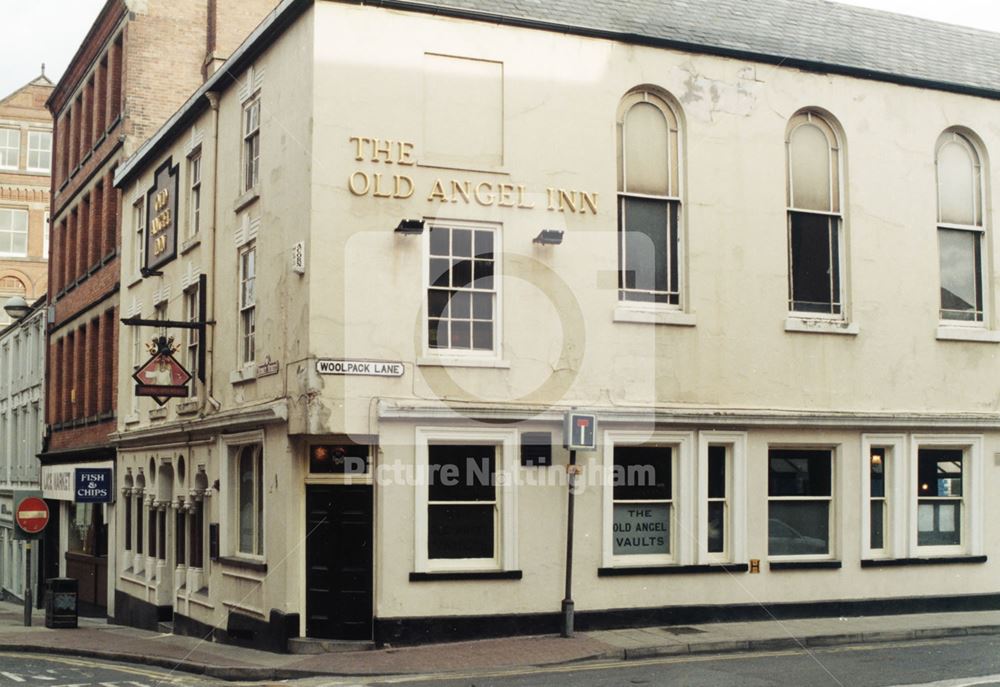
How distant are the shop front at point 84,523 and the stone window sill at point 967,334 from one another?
18.4 metres

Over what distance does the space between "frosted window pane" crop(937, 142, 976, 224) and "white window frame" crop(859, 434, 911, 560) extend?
3984 millimetres

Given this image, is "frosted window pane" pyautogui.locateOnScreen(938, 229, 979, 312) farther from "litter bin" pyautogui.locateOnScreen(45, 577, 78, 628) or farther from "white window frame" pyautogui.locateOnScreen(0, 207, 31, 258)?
"white window frame" pyautogui.locateOnScreen(0, 207, 31, 258)

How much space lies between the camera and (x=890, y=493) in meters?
19.1

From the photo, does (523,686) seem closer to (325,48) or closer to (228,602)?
(228,602)

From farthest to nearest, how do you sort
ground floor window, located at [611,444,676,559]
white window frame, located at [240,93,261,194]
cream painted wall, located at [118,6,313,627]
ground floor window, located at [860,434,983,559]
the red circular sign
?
the red circular sign < white window frame, located at [240,93,261,194] < ground floor window, located at [860,434,983,559] < ground floor window, located at [611,444,676,559] < cream painted wall, located at [118,6,313,627]

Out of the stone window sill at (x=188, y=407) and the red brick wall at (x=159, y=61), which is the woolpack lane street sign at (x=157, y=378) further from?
the red brick wall at (x=159, y=61)

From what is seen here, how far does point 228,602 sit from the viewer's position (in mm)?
19328

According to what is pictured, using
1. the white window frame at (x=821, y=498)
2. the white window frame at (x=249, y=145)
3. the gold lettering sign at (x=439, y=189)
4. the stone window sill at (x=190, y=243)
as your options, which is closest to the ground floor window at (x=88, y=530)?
the stone window sill at (x=190, y=243)

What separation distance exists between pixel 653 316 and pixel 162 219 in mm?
11596

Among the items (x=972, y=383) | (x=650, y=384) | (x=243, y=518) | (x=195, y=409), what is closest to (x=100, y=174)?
(x=195, y=409)

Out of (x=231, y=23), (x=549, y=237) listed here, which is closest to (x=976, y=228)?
(x=549, y=237)

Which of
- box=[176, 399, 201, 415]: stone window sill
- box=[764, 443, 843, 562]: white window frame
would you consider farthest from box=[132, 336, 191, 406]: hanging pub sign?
box=[764, 443, 843, 562]: white window frame

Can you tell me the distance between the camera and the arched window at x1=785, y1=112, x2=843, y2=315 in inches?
752

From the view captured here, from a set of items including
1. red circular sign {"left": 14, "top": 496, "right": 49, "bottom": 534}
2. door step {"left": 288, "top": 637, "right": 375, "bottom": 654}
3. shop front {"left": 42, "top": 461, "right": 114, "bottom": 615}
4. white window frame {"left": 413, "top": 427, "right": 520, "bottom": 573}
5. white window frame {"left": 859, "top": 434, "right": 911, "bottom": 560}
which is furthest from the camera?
shop front {"left": 42, "top": 461, "right": 114, "bottom": 615}
